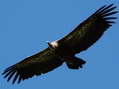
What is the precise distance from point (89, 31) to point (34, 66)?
3.00 meters

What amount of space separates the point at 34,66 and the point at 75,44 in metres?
2.28

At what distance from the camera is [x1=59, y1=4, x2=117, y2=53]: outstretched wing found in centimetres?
2906

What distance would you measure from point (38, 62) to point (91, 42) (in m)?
2.79

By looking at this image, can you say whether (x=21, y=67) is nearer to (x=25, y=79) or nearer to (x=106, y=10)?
(x=25, y=79)

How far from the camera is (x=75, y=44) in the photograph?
97.9ft

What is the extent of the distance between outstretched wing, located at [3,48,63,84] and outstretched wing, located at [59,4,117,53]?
962mm

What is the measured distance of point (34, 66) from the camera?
103 feet

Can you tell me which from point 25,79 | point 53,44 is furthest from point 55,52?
point 25,79

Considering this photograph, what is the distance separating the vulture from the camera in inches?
1142

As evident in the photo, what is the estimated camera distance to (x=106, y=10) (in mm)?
28953

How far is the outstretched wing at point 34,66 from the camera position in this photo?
1208 inches

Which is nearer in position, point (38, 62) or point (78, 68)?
point (78, 68)

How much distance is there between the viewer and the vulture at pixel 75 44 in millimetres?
29000

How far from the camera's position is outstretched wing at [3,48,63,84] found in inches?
1208
